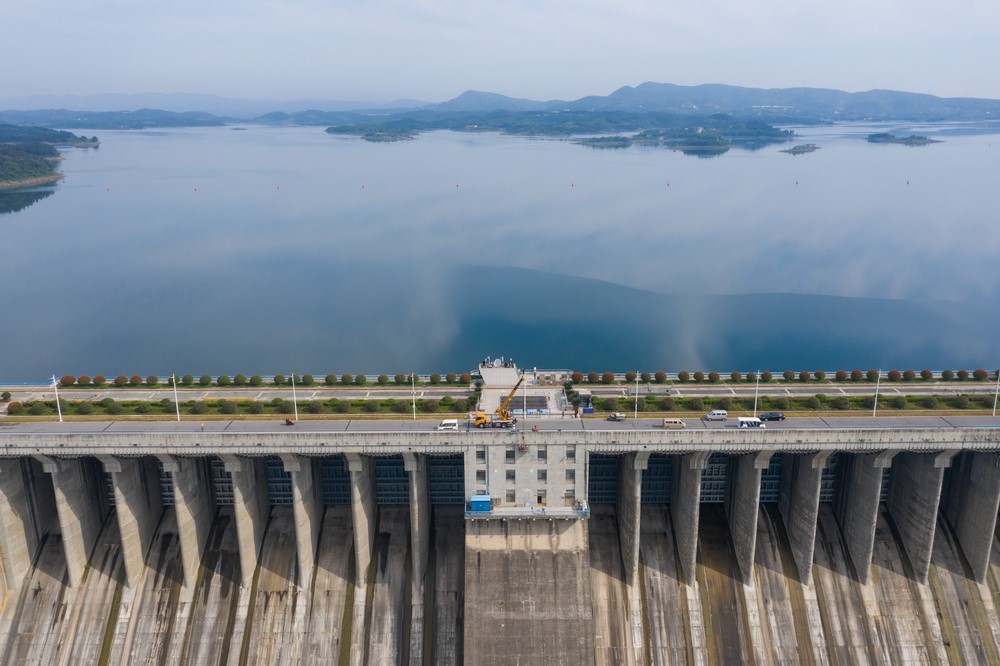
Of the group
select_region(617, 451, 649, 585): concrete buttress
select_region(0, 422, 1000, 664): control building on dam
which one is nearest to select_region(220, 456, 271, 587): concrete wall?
select_region(0, 422, 1000, 664): control building on dam

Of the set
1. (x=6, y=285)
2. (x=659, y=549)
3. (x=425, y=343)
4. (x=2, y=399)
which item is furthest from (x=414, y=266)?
(x=659, y=549)

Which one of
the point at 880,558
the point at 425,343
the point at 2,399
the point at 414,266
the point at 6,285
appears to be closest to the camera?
the point at 880,558

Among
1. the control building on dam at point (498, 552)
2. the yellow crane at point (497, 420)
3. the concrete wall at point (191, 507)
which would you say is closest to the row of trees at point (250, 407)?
the control building on dam at point (498, 552)

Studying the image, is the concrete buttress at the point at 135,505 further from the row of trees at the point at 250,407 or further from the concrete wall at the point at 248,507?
the concrete wall at the point at 248,507

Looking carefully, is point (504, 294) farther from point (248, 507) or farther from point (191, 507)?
point (191, 507)

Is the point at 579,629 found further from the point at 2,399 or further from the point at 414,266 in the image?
the point at 414,266

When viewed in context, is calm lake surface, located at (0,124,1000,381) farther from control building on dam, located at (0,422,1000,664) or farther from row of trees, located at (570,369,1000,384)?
control building on dam, located at (0,422,1000,664)

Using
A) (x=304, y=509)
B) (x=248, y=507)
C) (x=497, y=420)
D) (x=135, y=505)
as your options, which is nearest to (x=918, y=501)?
(x=497, y=420)
